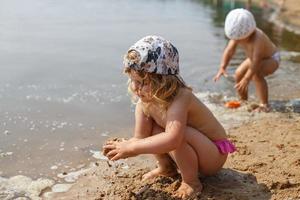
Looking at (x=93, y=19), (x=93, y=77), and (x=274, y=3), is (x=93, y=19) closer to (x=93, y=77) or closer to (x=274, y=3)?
(x=93, y=77)

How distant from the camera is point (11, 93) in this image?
6.22 m

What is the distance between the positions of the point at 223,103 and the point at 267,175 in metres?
2.52

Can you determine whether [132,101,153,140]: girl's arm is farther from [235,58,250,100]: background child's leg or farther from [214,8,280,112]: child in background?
[235,58,250,100]: background child's leg

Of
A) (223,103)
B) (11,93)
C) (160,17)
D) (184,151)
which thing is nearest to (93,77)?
(11,93)

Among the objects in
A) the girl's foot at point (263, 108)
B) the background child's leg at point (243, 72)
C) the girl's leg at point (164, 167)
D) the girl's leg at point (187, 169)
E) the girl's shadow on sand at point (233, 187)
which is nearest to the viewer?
the girl's leg at point (187, 169)

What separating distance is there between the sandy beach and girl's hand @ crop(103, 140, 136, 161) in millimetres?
408

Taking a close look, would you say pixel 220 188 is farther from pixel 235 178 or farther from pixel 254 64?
pixel 254 64

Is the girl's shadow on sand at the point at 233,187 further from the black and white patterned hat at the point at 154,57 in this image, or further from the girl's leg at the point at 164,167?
the black and white patterned hat at the point at 154,57

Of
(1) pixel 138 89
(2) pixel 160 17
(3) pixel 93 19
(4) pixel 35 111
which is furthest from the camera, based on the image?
(2) pixel 160 17

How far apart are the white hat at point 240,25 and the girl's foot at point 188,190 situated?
2804 millimetres

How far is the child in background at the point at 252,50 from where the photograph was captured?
5.81 meters

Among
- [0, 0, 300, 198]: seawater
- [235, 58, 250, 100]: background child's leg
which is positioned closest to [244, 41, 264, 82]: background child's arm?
[235, 58, 250, 100]: background child's leg

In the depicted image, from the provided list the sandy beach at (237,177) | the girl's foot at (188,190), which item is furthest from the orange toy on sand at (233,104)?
the girl's foot at (188,190)

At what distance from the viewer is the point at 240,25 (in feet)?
19.0
